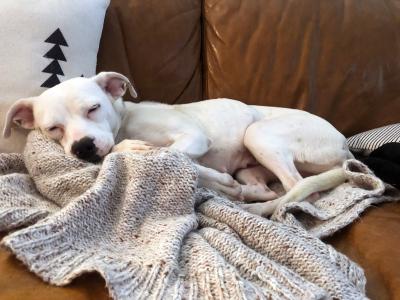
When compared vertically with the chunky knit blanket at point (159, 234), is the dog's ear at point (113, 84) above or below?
above

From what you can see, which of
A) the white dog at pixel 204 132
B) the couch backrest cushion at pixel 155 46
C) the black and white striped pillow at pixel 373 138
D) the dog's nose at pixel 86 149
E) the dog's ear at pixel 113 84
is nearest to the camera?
the dog's nose at pixel 86 149

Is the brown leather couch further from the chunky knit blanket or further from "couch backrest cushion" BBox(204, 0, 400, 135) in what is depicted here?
the chunky knit blanket

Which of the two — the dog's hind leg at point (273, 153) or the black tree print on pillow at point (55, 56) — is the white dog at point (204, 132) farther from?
the black tree print on pillow at point (55, 56)

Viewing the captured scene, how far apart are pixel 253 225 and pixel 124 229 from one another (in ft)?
1.08

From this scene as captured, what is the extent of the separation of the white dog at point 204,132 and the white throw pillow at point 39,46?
0.33ft

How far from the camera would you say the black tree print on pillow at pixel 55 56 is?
5.68 feet

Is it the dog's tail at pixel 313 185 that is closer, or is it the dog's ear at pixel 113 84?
the dog's tail at pixel 313 185

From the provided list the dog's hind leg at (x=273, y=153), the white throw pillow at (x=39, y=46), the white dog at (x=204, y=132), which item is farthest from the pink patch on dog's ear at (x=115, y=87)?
the dog's hind leg at (x=273, y=153)

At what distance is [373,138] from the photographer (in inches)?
76.9

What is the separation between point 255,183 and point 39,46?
97 centimetres

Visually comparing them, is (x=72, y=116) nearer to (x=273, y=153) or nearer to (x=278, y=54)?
(x=273, y=153)

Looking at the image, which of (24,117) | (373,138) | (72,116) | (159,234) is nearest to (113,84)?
(72,116)

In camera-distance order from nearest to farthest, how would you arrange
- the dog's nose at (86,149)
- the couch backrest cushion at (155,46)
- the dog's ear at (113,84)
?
the dog's nose at (86,149) < the dog's ear at (113,84) < the couch backrest cushion at (155,46)

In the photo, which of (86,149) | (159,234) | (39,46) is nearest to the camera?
(159,234)
